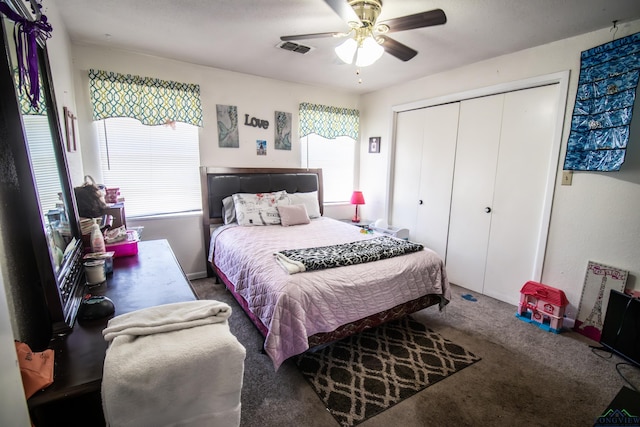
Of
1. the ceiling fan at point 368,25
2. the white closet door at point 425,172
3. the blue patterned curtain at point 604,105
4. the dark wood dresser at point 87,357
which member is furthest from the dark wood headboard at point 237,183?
the blue patterned curtain at point 604,105

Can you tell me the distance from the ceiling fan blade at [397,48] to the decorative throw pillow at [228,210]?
2.26 m

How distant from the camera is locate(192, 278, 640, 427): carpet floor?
1620 mm

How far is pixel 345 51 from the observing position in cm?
196

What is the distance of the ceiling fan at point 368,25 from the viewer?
5.38 ft

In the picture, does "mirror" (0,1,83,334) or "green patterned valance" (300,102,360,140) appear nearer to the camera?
"mirror" (0,1,83,334)

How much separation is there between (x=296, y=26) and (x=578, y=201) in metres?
2.76

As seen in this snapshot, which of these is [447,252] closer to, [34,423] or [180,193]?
[180,193]

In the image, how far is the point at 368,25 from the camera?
1.81 metres

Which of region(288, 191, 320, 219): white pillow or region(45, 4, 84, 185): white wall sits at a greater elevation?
region(45, 4, 84, 185): white wall

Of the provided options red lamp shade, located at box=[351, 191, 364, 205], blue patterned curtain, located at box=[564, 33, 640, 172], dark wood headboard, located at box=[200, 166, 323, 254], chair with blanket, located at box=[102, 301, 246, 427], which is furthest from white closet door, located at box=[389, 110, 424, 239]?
chair with blanket, located at box=[102, 301, 246, 427]

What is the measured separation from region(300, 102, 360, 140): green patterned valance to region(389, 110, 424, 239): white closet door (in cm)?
71

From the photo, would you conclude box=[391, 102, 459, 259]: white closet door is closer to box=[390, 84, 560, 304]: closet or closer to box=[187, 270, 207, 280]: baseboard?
box=[390, 84, 560, 304]: closet

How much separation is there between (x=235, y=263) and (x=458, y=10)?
2.50 meters

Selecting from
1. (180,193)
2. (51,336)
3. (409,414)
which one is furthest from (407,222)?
(51,336)
